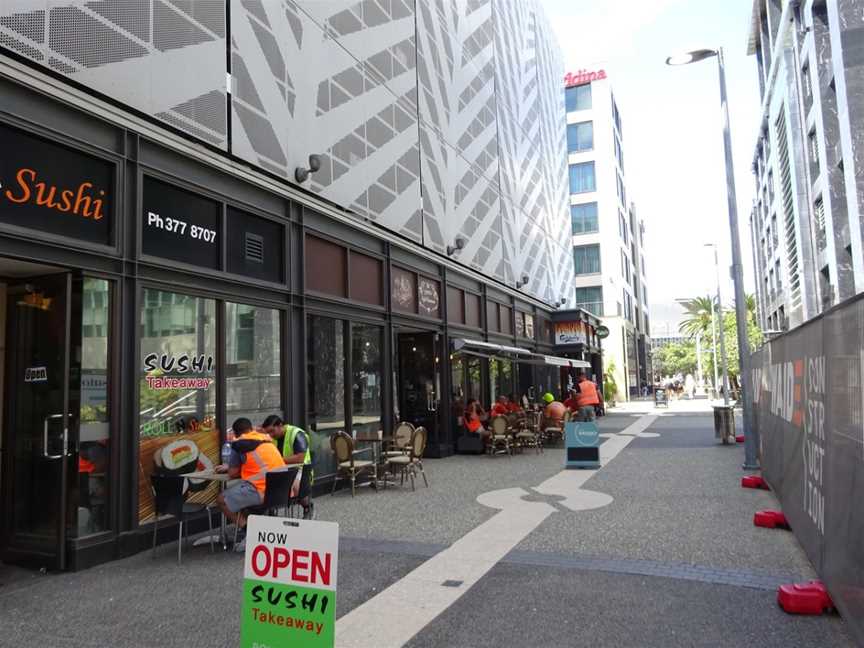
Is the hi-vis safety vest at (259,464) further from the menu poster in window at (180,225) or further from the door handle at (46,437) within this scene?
the menu poster in window at (180,225)

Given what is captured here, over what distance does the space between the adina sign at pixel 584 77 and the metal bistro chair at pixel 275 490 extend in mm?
53627

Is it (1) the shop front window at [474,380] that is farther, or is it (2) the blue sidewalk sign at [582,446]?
(1) the shop front window at [474,380]

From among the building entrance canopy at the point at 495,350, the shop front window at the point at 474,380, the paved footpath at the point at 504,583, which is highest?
the building entrance canopy at the point at 495,350

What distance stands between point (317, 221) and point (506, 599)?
7.49 metres

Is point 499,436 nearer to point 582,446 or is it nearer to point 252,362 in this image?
point 582,446

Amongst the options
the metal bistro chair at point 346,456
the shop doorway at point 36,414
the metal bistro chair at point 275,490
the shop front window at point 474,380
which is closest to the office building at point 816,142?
the shop front window at point 474,380

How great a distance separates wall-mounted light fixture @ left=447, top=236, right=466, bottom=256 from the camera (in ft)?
53.0

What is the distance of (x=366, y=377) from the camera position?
12.3m

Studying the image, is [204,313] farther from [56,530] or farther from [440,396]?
[440,396]

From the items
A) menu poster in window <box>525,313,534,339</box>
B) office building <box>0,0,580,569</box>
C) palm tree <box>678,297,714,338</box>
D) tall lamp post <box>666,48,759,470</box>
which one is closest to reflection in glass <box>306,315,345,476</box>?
office building <box>0,0,580,569</box>

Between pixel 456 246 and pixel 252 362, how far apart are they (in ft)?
27.8

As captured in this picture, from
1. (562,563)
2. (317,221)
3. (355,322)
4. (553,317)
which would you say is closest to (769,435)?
(562,563)

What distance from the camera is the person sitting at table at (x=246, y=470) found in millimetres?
6500

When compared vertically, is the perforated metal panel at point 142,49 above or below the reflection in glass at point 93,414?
above
